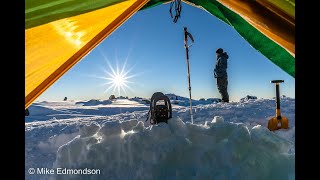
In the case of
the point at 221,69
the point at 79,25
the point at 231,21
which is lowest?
the point at 79,25

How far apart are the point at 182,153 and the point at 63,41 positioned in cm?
169

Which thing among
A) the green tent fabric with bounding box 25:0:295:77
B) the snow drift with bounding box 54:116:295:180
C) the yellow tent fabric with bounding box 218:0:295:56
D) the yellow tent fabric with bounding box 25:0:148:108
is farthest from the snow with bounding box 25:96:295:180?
the yellow tent fabric with bounding box 218:0:295:56

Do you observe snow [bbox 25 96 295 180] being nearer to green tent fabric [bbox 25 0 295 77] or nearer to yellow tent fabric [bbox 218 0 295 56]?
green tent fabric [bbox 25 0 295 77]

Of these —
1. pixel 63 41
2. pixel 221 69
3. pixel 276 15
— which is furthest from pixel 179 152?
pixel 221 69

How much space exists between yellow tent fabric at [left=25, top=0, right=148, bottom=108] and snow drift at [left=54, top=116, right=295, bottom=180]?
1035 millimetres

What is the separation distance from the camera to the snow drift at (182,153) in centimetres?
345

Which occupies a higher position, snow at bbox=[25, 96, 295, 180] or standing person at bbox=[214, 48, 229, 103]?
standing person at bbox=[214, 48, 229, 103]

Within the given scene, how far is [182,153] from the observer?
366 centimetres

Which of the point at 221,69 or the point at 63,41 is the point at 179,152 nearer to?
the point at 63,41

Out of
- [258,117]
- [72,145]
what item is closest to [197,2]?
[72,145]

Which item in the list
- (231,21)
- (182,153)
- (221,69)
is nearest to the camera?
(182,153)

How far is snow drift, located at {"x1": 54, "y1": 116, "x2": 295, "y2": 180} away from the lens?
136 inches

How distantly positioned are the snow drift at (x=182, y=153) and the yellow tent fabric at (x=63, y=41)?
1.04m
